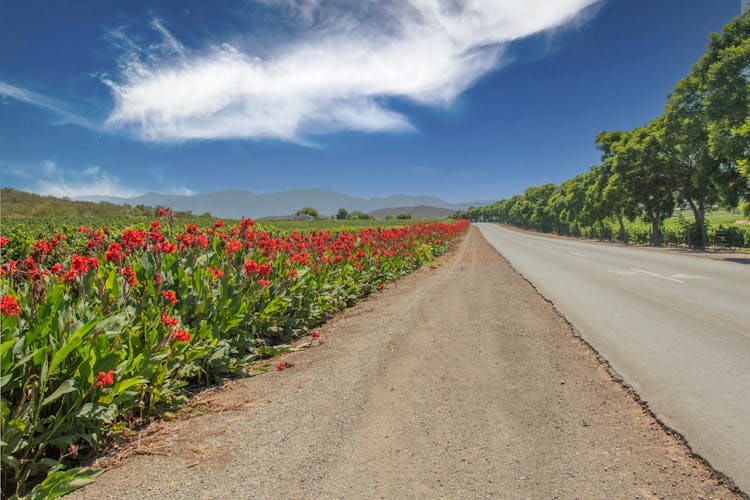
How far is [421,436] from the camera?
3.15 meters

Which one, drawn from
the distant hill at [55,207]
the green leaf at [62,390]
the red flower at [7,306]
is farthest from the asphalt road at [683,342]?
the distant hill at [55,207]

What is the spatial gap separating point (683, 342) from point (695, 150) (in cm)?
2779

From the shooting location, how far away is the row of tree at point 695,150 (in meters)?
20.5

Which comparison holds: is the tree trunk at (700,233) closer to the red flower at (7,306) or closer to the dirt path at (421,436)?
the dirt path at (421,436)

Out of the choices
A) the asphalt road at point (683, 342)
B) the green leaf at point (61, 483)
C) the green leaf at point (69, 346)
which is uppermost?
the green leaf at point (69, 346)

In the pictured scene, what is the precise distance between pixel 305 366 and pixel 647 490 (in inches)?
137

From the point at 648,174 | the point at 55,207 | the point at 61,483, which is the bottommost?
the point at 61,483

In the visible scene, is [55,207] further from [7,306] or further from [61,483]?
[61,483]

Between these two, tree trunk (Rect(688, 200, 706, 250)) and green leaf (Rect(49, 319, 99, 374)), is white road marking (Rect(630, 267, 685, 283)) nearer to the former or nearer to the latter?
green leaf (Rect(49, 319, 99, 374))

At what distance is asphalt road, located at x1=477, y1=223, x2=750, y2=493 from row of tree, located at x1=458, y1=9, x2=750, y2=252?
11.3m

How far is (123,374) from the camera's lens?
2.96 metres

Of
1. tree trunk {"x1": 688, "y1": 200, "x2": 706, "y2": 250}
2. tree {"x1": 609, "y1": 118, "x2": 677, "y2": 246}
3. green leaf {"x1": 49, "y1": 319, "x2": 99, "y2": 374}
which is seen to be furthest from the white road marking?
tree {"x1": 609, "y1": 118, "x2": 677, "y2": 246}

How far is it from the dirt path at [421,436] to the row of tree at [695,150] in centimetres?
1896

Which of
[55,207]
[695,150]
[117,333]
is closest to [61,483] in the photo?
[117,333]
